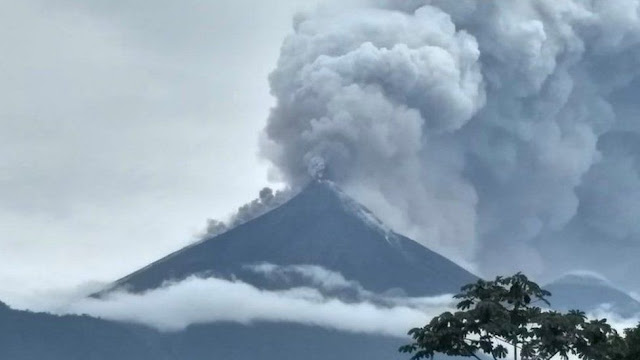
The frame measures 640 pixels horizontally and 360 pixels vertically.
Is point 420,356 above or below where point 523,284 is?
below

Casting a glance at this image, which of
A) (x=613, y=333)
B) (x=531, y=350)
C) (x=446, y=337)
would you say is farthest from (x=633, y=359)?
(x=446, y=337)

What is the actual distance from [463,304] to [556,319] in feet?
7.27

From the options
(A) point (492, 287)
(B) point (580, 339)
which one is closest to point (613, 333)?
(B) point (580, 339)

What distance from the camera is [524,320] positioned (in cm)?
3050

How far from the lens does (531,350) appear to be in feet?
98.3

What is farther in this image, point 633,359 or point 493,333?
point 633,359

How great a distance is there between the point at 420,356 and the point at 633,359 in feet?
20.1

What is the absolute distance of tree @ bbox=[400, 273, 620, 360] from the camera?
29406 mm

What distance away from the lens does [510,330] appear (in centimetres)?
2941

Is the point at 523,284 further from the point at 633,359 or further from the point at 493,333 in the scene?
the point at 633,359

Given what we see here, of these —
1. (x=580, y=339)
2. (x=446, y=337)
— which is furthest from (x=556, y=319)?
(x=446, y=337)

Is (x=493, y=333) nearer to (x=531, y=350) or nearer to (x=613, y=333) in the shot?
(x=531, y=350)

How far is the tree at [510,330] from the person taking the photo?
2941 centimetres

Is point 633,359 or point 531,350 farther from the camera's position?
point 633,359
